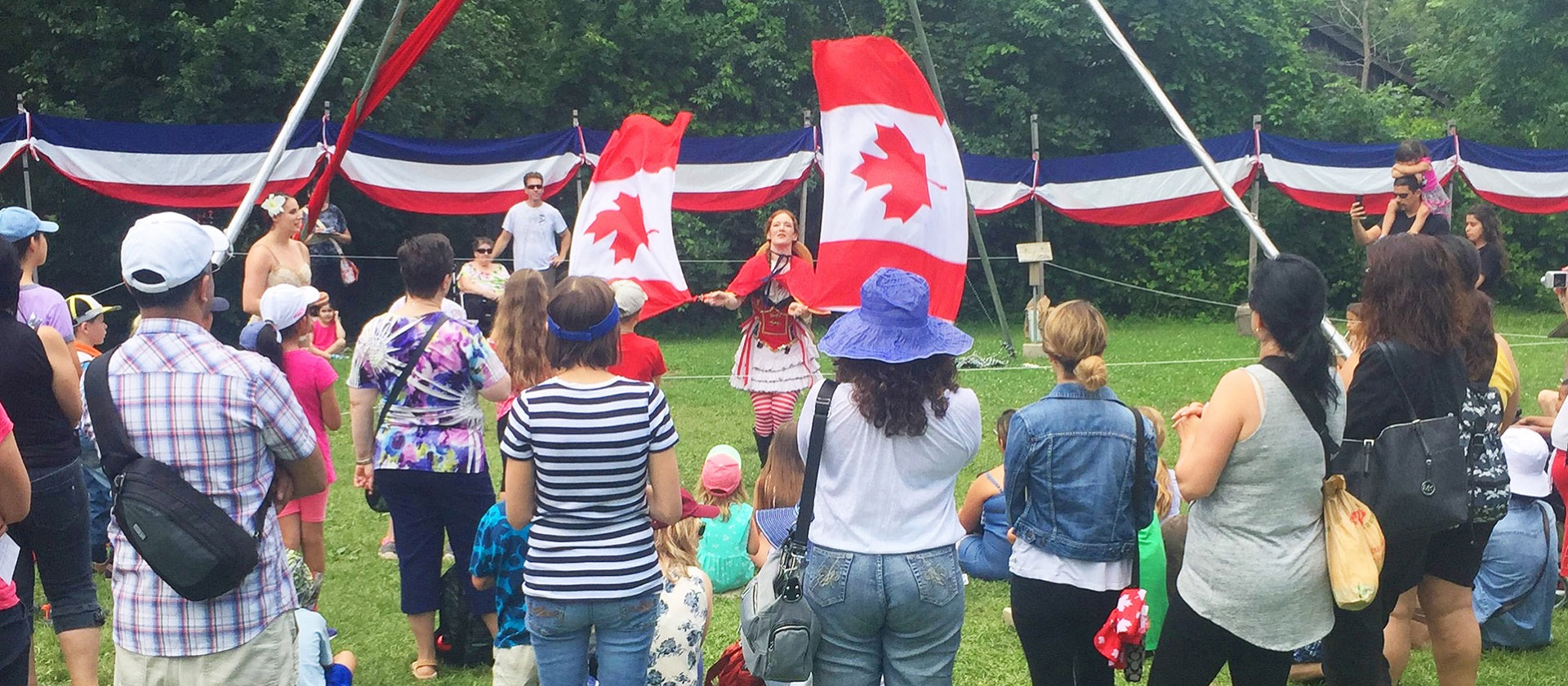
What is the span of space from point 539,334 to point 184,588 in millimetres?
1859

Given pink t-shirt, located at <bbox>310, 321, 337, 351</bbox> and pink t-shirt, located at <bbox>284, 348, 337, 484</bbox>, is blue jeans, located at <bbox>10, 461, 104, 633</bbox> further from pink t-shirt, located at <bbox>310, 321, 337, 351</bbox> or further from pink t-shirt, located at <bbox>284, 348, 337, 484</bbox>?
pink t-shirt, located at <bbox>310, 321, 337, 351</bbox>

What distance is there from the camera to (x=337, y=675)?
4145mm

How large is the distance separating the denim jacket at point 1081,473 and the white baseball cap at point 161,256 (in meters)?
2.13

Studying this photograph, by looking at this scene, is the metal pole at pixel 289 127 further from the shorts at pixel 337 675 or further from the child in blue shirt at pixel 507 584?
the child in blue shirt at pixel 507 584

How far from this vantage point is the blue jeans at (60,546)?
12.4 feet

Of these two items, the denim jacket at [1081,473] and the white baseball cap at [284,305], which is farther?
the white baseball cap at [284,305]

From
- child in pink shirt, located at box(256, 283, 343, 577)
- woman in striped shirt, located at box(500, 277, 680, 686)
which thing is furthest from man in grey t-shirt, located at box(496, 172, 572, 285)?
woman in striped shirt, located at box(500, 277, 680, 686)

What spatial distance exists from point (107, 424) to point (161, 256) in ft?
1.32

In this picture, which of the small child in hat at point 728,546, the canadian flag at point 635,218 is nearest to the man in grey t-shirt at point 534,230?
the canadian flag at point 635,218

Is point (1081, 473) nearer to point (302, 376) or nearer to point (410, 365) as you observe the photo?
point (410, 365)

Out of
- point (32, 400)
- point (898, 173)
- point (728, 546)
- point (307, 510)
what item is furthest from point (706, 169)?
point (32, 400)

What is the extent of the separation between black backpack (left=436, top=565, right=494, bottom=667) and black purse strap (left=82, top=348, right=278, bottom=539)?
Result: 1996 millimetres

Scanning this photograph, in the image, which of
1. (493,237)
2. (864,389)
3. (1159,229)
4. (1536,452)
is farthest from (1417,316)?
(1159,229)

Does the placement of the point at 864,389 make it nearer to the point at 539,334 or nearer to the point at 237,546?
the point at 237,546
